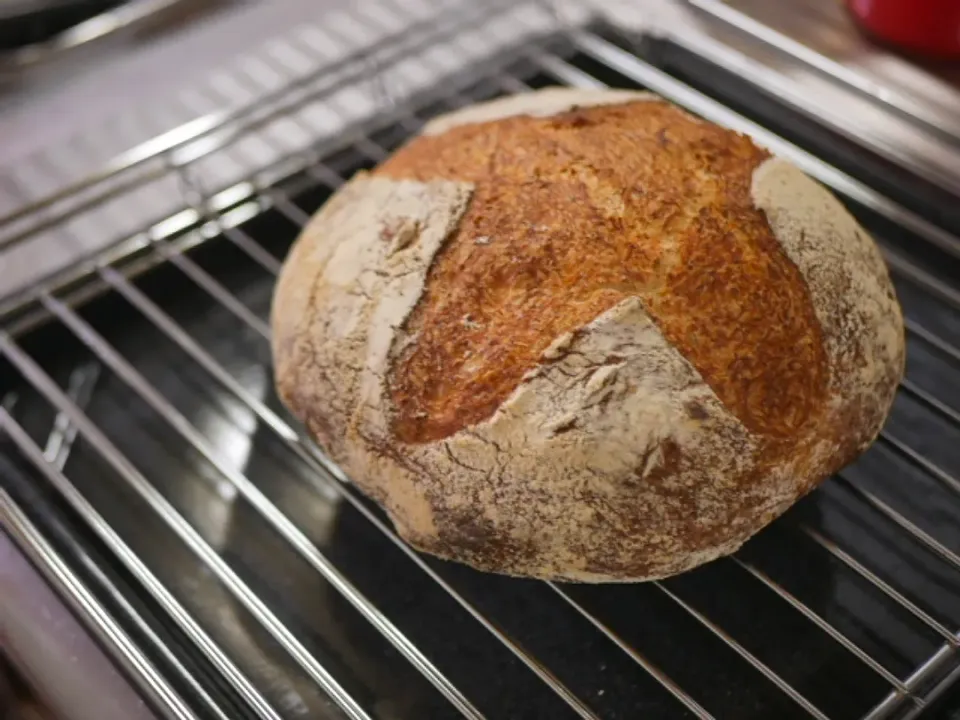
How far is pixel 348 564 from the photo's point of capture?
946 millimetres

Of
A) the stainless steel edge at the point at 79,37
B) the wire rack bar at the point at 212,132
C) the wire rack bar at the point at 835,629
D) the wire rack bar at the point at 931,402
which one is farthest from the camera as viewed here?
the stainless steel edge at the point at 79,37

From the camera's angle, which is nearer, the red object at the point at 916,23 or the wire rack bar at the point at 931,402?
the wire rack bar at the point at 931,402

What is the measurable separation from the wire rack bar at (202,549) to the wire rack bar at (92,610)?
0.07 m

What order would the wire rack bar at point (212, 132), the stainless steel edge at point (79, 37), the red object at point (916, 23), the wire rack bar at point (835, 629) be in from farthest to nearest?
the stainless steel edge at point (79, 37) < the red object at point (916, 23) < the wire rack bar at point (212, 132) < the wire rack bar at point (835, 629)

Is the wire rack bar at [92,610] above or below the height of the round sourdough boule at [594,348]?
below

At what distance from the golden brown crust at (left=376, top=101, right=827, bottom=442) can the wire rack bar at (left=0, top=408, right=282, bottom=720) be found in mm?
243

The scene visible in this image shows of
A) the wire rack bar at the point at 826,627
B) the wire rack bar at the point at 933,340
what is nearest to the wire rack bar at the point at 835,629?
the wire rack bar at the point at 826,627

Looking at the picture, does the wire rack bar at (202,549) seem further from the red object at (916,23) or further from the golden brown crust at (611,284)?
the red object at (916,23)

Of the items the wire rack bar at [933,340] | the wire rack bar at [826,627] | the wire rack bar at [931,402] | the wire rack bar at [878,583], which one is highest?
the wire rack bar at [933,340]

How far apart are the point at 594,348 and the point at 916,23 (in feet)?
2.85

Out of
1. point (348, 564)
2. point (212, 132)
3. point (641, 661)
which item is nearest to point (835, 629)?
point (641, 661)

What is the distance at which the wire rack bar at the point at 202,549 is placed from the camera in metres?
0.81

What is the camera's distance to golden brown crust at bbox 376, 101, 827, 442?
2.57ft

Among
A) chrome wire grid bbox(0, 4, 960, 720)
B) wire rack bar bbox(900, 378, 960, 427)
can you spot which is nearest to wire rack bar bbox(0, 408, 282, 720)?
chrome wire grid bbox(0, 4, 960, 720)
